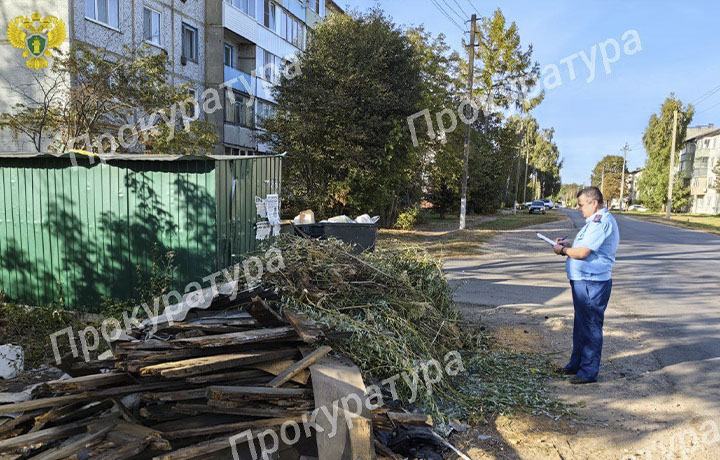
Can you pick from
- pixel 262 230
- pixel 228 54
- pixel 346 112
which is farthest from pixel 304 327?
pixel 228 54

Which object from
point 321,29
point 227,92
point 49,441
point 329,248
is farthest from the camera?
point 227,92

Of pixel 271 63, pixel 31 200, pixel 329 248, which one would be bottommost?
pixel 329 248

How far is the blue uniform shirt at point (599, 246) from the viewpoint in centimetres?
502

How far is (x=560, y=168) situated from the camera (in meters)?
110

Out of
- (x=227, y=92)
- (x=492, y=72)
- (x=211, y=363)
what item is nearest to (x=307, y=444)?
(x=211, y=363)

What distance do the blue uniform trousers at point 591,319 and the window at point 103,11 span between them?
17042 mm

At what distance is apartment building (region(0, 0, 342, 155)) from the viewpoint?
15523 mm

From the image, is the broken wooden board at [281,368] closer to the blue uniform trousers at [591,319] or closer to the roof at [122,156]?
the blue uniform trousers at [591,319]

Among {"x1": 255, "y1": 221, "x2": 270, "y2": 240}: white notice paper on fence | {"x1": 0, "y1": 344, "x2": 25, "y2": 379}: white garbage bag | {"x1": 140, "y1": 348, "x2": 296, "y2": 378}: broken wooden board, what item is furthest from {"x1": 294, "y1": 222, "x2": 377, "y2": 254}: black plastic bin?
{"x1": 140, "y1": 348, "x2": 296, "y2": 378}: broken wooden board

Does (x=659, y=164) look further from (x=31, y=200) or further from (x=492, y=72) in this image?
(x=31, y=200)

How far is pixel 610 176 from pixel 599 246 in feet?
370

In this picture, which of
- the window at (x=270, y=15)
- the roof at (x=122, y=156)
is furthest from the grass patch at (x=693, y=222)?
the roof at (x=122, y=156)

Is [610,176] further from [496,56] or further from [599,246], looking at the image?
[599,246]

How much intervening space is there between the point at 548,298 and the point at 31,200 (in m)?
8.77
